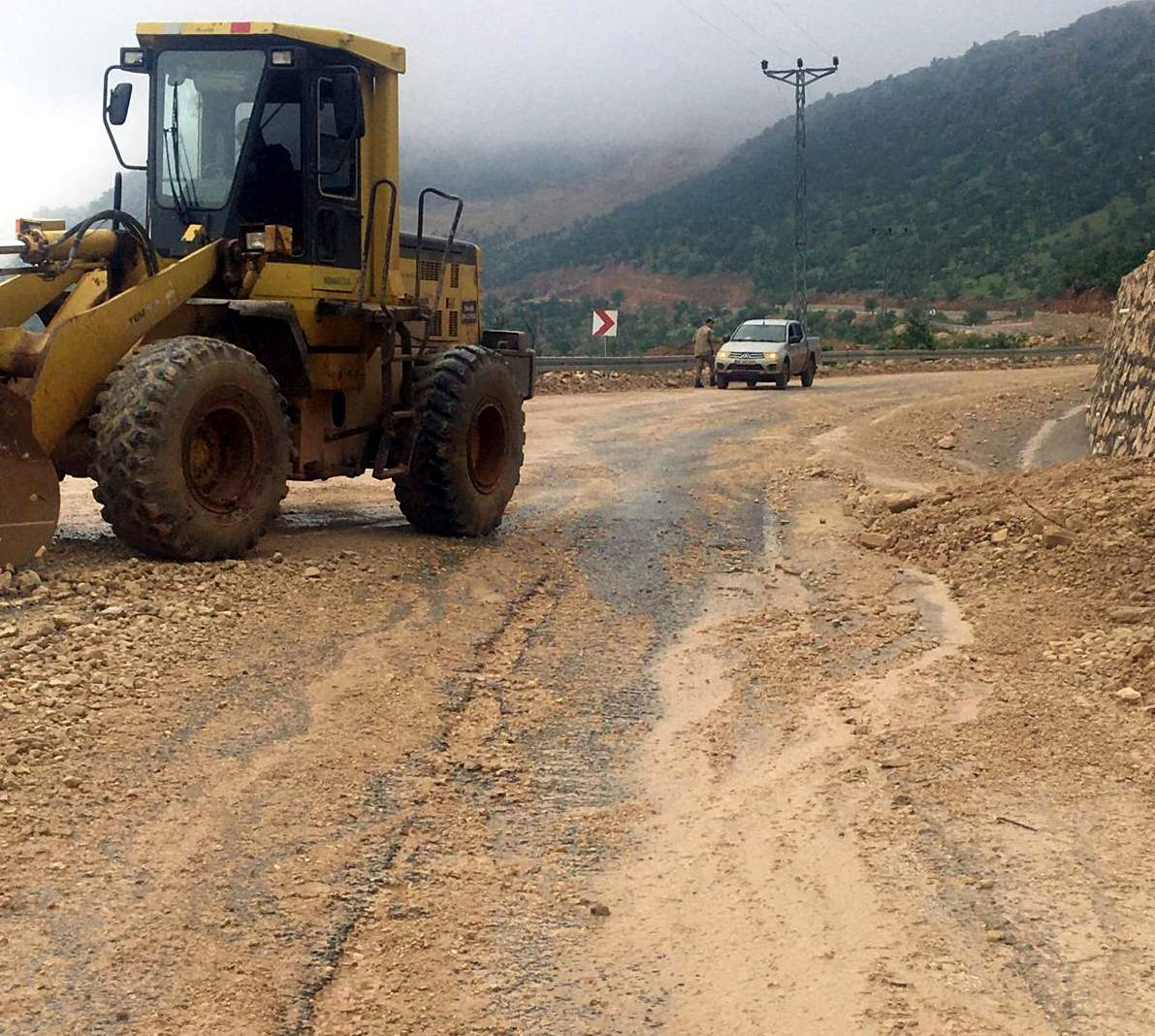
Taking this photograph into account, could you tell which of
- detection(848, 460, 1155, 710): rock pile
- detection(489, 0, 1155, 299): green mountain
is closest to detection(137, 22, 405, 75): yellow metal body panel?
detection(848, 460, 1155, 710): rock pile

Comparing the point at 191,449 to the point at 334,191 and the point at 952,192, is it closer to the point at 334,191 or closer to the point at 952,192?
the point at 334,191

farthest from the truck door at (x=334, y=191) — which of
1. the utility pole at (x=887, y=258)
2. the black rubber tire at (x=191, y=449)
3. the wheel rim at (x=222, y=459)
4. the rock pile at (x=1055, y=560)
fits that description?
the utility pole at (x=887, y=258)

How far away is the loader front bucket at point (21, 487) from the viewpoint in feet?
28.0

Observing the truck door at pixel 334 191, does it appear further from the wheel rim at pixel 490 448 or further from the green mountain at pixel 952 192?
the green mountain at pixel 952 192

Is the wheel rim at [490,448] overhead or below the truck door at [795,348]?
below

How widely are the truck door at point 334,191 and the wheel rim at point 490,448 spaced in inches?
62.1

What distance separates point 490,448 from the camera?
1216 cm

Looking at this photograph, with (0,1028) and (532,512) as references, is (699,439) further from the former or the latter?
(0,1028)

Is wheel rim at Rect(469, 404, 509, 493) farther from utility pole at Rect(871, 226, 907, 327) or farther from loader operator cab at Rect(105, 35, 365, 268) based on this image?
utility pole at Rect(871, 226, 907, 327)

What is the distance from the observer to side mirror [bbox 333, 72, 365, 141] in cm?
1018

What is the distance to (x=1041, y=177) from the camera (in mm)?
91938

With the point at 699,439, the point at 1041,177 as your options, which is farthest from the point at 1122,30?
the point at 699,439

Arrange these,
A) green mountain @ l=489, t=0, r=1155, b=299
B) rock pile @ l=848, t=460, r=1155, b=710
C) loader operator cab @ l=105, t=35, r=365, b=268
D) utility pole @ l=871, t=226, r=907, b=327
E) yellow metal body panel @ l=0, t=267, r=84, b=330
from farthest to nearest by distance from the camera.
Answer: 1. green mountain @ l=489, t=0, r=1155, b=299
2. utility pole @ l=871, t=226, r=907, b=327
3. loader operator cab @ l=105, t=35, r=365, b=268
4. yellow metal body panel @ l=0, t=267, r=84, b=330
5. rock pile @ l=848, t=460, r=1155, b=710

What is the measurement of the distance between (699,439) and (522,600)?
10934 millimetres
